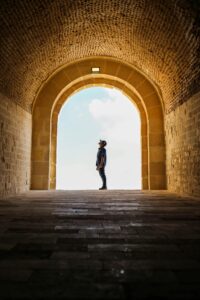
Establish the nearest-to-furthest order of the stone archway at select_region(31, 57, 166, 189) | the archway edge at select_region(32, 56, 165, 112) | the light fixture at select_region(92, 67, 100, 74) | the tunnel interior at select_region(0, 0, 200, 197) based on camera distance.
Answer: the tunnel interior at select_region(0, 0, 200, 197), the stone archway at select_region(31, 57, 166, 189), the archway edge at select_region(32, 56, 165, 112), the light fixture at select_region(92, 67, 100, 74)

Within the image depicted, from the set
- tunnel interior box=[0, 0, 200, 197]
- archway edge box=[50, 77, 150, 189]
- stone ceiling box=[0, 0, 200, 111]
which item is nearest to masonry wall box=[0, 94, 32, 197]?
tunnel interior box=[0, 0, 200, 197]

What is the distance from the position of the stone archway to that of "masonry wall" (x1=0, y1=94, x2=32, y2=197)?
0.50 meters

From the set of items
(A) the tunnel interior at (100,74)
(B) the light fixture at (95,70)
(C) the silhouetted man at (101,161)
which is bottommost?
(C) the silhouetted man at (101,161)

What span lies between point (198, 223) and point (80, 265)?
5.76 feet

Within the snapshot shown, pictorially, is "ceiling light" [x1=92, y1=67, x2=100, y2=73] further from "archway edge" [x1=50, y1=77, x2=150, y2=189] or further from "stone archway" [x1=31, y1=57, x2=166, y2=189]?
"archway edge" [x1=50, y1=77, x2=150, y2=189]

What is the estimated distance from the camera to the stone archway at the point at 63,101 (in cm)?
887

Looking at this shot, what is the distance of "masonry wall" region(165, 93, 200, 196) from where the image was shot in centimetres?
590

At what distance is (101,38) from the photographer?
7.83 meters

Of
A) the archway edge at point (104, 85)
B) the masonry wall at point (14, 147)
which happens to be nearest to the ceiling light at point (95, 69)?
the archway edge at point (104, 85)

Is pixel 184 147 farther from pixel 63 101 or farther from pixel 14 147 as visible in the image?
pixel 63 101

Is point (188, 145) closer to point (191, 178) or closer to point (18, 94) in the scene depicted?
point (191, 178)

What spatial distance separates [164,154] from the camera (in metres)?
8.89

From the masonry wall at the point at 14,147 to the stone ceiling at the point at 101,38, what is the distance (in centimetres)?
43

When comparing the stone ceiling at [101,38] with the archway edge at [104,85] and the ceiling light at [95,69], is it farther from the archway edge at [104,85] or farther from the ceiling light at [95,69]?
the archway edge at [104,85]
